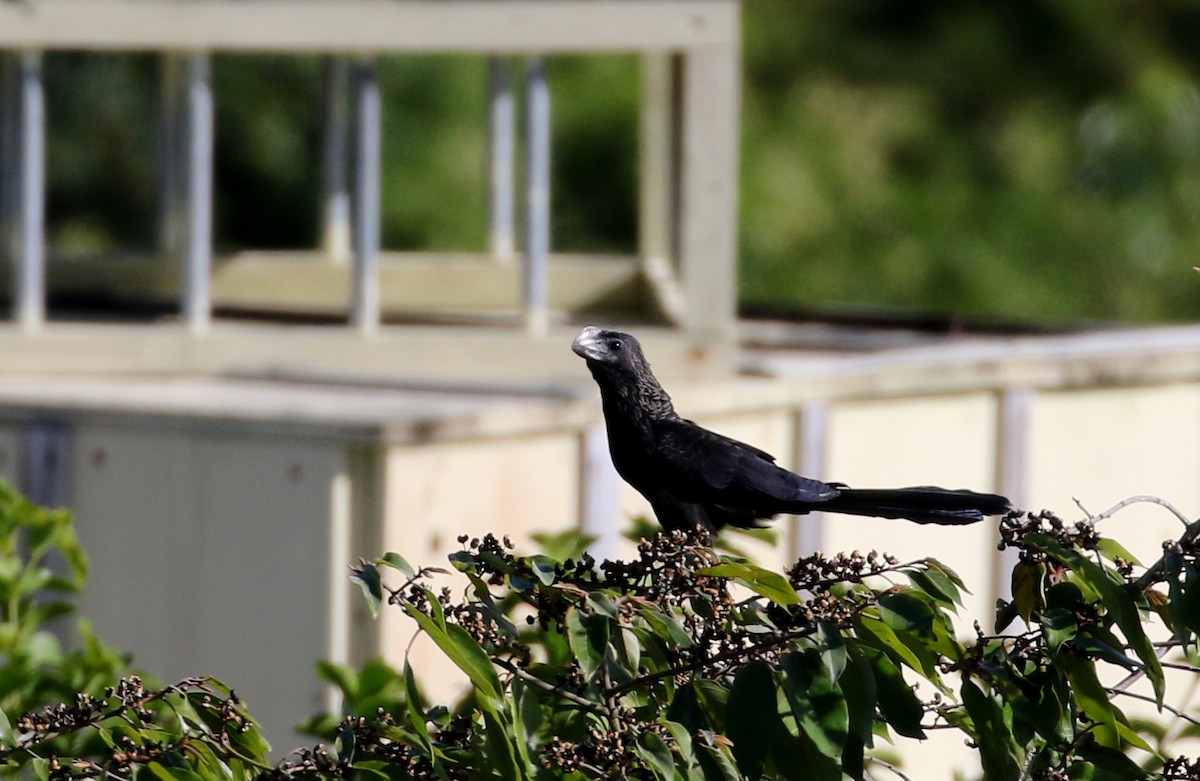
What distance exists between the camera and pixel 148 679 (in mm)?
2490

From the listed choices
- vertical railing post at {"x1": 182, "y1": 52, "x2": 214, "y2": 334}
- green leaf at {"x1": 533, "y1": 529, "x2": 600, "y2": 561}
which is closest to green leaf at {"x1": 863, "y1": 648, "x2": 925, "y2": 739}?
green leaf at {"x1": 533, "y1": 529, "x2": 600, "y2": 561}

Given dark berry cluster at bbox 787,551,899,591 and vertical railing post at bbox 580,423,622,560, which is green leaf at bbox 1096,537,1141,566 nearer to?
dark berry cluster at bbox 787,551,899,591

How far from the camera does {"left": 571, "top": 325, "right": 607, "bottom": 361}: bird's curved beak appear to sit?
7.53 feet

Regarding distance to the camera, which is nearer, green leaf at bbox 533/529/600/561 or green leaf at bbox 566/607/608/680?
green leaf at bbox 566/607/608/680

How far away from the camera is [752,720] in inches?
57.2

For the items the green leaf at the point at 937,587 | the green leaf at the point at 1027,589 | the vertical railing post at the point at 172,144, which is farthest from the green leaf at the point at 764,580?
the vertical railing post at the point at 172,144

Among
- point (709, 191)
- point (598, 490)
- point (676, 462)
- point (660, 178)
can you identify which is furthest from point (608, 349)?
point (660, 178)

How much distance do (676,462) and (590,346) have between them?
0.61 feet

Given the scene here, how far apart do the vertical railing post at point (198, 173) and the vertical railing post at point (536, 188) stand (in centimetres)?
77

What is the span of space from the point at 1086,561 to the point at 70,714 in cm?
88

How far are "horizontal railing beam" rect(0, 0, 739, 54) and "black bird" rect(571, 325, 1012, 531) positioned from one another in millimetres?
2089

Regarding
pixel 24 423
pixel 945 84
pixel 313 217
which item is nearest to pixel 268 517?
pixel 24 423

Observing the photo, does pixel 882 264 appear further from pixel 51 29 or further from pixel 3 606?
pixel 3 606

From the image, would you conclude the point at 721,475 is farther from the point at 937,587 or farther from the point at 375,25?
the point at 375,25
